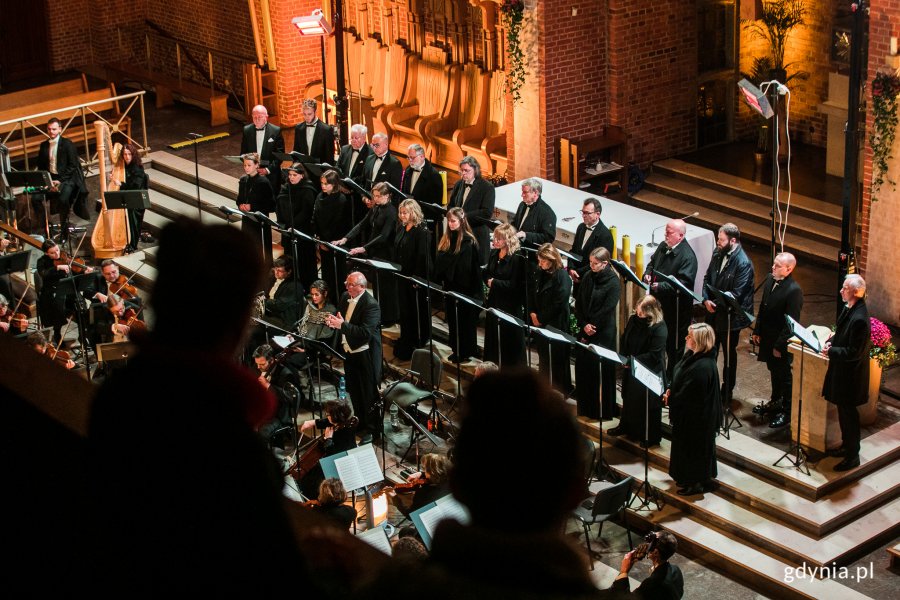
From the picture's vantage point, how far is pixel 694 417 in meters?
9.26

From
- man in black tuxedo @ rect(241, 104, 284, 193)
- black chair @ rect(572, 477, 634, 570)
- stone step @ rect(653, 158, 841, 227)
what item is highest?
man in black tuxedo @ rect(241, 104, 284, 193)

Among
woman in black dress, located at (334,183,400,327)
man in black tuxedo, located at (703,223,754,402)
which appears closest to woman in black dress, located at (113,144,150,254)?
woman in black dress, located at (334,183,400,327)

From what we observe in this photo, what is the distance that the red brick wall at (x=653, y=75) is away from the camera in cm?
1483

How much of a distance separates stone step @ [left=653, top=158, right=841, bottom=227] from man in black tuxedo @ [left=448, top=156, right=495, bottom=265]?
11.8 feet

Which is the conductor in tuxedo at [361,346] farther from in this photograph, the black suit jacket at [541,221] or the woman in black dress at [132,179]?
the woman in black dress at [132,179]

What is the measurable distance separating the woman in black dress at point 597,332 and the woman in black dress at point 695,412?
34.0 inches

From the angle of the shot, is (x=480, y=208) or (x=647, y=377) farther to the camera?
(x=480, y=208)

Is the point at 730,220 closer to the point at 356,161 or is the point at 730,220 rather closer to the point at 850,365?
the point at 356,161

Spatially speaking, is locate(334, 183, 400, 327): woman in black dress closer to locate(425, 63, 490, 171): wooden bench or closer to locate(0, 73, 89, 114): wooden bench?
locate(425, 63, 490, 171): wooden bench

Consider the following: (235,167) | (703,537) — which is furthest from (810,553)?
(235,167)

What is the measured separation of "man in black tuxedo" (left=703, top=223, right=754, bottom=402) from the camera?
10.1m

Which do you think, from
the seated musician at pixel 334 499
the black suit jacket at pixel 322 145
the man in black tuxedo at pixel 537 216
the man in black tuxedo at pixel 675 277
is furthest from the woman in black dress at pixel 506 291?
the black suit jacket at pixel 322 145

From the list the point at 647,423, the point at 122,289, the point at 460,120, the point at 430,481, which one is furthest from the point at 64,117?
the point at 430,481

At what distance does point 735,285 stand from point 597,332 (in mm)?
1140
